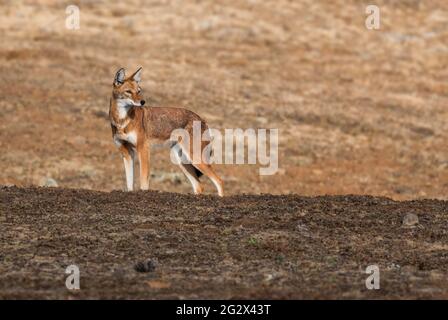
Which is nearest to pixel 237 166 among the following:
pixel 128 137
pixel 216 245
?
pixel 128 137

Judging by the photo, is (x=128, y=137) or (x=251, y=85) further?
(x=251, y=85)

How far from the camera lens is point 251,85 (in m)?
36.6

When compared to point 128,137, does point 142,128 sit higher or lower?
higher

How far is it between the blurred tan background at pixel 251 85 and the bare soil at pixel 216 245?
1132 cm

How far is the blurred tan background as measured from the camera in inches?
1109

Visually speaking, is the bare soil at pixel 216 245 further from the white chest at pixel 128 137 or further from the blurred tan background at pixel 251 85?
the blurred tan background at pixel 251 85

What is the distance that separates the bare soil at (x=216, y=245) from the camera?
10.9 meters

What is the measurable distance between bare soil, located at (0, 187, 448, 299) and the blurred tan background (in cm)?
1132

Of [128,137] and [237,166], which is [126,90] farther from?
[237,166]

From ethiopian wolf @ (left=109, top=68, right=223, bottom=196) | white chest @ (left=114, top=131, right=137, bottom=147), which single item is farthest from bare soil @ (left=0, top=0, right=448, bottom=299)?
white chest @ (left=114, top=131, right=137, bottom=147)

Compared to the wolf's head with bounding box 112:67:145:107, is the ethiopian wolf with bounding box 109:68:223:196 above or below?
below

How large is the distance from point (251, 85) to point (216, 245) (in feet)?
79.2

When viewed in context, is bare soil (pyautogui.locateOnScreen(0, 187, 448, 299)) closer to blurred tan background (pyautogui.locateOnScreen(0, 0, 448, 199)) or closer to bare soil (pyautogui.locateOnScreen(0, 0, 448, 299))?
bare soil (pyautogui.locateOnScreen(0, 0, 448, 299))
